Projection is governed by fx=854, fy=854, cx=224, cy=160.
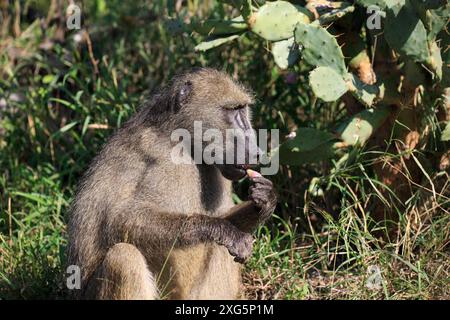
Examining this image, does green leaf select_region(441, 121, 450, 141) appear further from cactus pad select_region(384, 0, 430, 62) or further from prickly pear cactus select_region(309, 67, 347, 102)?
prickly pear cactus select_region(309, 67, 347, 102)

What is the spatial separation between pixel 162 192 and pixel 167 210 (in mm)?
89

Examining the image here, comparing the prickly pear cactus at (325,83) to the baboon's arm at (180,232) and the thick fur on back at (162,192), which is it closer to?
the thick fur on back at (162,192)

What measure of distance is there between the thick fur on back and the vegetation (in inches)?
13.0

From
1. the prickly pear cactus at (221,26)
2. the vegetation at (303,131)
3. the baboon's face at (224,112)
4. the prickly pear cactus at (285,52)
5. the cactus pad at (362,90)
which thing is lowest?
the vegetation at (303,131)

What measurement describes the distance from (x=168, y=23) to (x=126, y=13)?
1.73 m

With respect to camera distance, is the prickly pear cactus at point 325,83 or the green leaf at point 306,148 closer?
the prickly pear cactus at point 325,83

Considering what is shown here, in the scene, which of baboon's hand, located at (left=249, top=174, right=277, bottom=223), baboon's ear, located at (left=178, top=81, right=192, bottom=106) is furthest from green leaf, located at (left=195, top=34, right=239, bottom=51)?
baboon's hand, located at (left=249, top=174, right=277, bottom=223)

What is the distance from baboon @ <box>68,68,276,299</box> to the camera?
392cm

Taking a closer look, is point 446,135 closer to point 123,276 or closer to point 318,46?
point 318,46

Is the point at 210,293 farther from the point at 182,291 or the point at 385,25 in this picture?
the point at 385,25

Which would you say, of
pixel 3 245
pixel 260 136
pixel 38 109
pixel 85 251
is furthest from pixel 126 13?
pixel 85 251

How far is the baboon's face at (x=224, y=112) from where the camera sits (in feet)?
13.4

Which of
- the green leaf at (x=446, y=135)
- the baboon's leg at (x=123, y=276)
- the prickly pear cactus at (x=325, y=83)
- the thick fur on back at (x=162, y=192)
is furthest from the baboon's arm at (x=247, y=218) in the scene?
the green leaf at (x=446, y=135)

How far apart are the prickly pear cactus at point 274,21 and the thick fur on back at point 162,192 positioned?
32 cm
